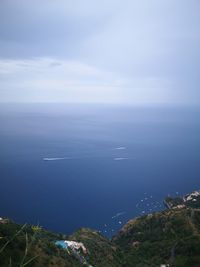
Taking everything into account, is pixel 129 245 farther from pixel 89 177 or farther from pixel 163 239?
pixel 89 177

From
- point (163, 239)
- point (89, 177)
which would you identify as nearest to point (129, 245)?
point (163, 239)

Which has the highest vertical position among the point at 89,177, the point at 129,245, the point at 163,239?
the point at 163,239

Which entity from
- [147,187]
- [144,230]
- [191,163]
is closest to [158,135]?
[191,163]

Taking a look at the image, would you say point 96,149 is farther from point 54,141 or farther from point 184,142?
point 184,142

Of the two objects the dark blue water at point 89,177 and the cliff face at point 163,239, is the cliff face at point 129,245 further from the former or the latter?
the dark blue water at point 89,177

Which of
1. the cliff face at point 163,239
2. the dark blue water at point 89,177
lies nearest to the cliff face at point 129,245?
the cliff face at point 163,239

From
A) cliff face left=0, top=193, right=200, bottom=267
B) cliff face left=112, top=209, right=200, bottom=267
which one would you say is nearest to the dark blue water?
cliff face left=0, top=193, right=200, bottom=267

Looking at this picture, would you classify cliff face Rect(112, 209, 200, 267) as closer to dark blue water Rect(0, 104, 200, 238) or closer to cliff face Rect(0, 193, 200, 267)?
cliff face Rect(0, 193, 200, 267)
